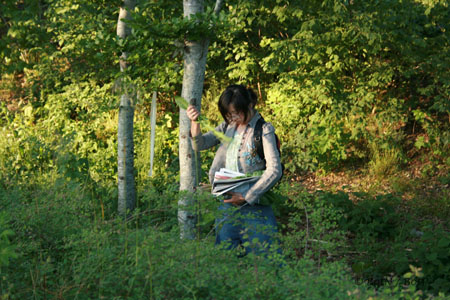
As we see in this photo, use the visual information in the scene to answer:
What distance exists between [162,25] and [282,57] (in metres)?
3.65

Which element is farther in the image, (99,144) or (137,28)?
(99,144)

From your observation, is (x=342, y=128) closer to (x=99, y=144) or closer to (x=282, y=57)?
(x=282, y=57)

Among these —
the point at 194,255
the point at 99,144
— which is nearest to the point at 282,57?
the point at 99,144

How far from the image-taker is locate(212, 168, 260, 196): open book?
356 cm

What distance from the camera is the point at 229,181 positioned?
3.57 metres

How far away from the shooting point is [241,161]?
12.1 feet

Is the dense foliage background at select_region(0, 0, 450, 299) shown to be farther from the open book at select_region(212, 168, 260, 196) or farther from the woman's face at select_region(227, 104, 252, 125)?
the woman's face at select_region(227, 104, 252, 125)

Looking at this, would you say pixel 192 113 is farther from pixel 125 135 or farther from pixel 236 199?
pixel 125 135

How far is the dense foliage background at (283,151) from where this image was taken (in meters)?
2.89

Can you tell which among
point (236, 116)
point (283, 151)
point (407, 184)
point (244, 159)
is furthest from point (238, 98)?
point (407, 184)

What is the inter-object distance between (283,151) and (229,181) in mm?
4748

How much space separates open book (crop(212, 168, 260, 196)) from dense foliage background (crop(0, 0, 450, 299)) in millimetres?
256

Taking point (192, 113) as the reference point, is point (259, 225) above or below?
below

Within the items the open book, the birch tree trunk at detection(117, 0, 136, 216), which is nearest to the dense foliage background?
the birch tree trunk at detection(117, 0, 136, 216)
